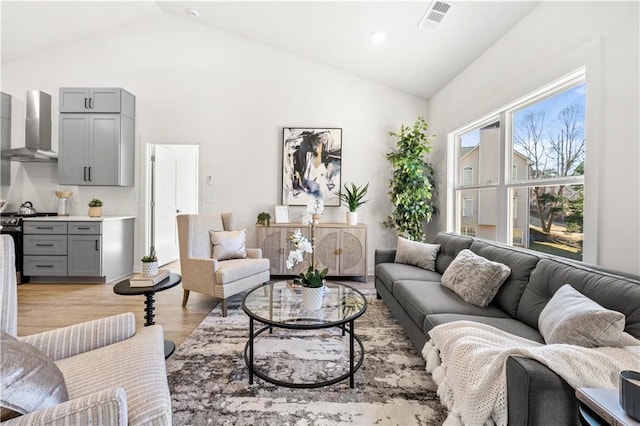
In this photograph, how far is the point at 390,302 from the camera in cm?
250

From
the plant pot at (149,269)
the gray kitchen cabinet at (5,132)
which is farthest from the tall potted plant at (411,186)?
the gray kitchen cabinet at (5,132)

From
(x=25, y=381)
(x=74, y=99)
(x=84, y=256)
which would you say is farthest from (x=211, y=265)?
(x=74, y=99)

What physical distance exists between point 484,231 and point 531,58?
1.67 m

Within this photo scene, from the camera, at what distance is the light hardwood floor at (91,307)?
2.47 meters

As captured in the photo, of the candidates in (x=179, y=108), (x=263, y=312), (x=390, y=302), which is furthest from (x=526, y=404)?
(x=179, y=108)

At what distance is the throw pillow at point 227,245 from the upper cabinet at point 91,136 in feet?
6.52

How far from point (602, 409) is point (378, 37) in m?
3.45

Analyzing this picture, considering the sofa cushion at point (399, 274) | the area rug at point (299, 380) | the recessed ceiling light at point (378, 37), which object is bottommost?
the area rug at point (299, 380)

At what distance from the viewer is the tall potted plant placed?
3705 millimetres

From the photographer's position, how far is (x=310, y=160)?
411 cm

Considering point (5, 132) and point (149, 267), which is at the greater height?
point (5, 132)

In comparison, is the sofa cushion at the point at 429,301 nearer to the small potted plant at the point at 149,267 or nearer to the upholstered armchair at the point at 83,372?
the upholstered armchair at the point at 83,372

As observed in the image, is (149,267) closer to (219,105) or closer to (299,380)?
(299,380)

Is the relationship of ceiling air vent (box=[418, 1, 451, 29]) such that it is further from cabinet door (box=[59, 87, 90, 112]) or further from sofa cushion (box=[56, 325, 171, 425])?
cabinet door (box=[59, 87, 90, 112])
